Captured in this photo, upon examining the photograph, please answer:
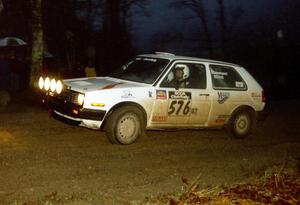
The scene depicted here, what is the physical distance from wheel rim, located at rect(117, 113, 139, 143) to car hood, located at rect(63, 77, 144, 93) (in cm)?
55

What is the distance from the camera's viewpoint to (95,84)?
9836mm

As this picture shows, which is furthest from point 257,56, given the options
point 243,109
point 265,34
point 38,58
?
point 243,109

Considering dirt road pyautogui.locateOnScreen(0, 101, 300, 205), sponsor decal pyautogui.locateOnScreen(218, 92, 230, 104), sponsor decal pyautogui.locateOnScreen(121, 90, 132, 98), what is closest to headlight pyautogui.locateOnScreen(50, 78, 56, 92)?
dirt road pyautogui.locateOnScreen(0, 101, 300, 205)

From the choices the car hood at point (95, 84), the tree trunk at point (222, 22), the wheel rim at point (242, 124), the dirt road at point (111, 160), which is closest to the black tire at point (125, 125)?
the dirt road at point (111, 160)

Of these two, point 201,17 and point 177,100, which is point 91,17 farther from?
point 177,100

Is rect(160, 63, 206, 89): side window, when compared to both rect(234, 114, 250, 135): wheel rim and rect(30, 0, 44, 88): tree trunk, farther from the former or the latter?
rect(30, 0, 44, 88): tree trunk

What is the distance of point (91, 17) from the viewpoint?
1049 inches

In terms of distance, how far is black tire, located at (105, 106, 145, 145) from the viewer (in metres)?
9.41

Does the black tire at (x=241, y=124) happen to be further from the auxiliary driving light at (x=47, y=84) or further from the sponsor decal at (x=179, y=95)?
the auxiliary driving light at (x=47, y=84)

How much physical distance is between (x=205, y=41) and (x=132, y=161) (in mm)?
16488

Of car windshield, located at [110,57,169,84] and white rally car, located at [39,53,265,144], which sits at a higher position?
car windshield, located at [110,57,169,84]

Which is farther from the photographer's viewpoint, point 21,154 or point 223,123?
point 223,123

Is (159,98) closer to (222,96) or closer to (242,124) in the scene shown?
(222,96)

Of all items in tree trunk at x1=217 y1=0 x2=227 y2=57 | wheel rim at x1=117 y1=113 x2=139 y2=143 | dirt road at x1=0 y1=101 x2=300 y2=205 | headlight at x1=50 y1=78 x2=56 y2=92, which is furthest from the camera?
tree trunk at x1=217 y1=0 x2=227 y2=57
